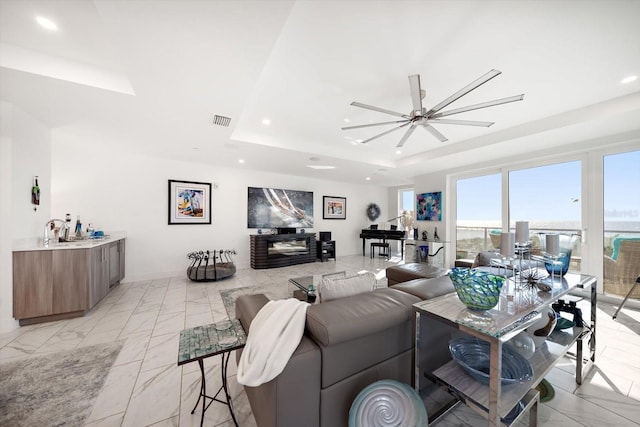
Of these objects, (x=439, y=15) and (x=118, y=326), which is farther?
(x=118, y=326)

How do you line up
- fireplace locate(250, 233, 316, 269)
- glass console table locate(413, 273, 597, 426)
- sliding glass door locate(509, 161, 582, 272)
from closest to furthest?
glass console table locate(413, 273, 597, 426) < sliding glass door locate(509, 161, 582, 272) < fireplace locate(250, 233, 316, 269)

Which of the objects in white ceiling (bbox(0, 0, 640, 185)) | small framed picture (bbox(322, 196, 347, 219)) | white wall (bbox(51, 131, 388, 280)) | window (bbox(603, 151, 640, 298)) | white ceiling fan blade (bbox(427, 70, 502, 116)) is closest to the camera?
white ceiling (bbox(0, 0, 640, 185))

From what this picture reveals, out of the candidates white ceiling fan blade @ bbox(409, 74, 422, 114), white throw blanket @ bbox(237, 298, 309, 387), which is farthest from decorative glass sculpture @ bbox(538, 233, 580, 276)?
white throw blanket @ bbox(237, 298, 309, 387)

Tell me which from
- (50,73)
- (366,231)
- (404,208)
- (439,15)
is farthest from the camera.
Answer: (404,208)

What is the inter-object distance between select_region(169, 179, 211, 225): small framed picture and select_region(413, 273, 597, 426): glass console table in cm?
A: 498

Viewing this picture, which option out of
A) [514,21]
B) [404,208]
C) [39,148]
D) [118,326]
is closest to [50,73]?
[39,148]

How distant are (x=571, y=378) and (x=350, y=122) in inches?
138

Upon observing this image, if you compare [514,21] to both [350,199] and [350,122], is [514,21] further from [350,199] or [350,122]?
[350,199]

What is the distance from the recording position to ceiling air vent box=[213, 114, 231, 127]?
2.87 metres

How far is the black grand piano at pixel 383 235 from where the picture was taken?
6.82 m

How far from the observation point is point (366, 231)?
7379 mm

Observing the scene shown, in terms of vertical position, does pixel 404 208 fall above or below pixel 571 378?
above

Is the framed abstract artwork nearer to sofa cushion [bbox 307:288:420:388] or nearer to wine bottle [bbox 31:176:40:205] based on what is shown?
sofa cushion [bbox 307:288:420:388]

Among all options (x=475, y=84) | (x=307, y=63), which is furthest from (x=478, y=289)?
(x=307, y=63)
